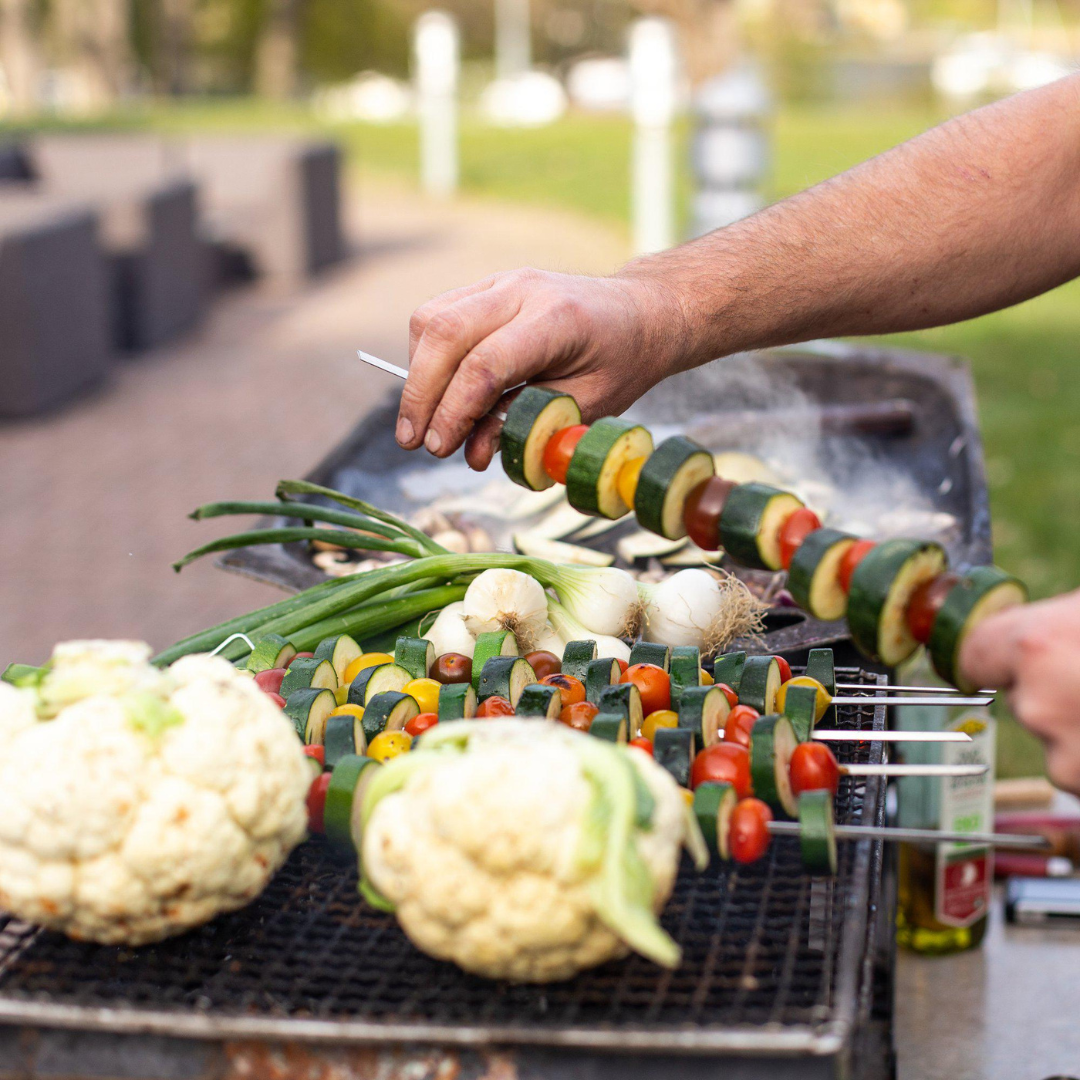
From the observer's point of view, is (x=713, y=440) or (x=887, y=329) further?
(x=713, y=440)

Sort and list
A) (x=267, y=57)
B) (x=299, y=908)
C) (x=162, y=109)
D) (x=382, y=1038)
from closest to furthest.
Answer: (x=382, y=1038), (x=299, y=908), (x=162, y=109), (x=267, y=57)

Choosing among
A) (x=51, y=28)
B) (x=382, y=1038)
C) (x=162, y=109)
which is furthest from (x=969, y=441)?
(x=51, y=28)

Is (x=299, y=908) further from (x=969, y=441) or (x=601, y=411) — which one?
(x=969, y=441)

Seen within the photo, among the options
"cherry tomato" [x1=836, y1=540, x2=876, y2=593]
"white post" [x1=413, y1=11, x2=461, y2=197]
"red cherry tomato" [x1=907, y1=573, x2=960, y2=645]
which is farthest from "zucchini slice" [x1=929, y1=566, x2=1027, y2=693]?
"white post" [x1=413, y1=11, x2=461, y2=197]

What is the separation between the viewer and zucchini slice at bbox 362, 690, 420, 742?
5.59 feet

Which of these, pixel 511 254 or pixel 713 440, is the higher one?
pixel 511 254

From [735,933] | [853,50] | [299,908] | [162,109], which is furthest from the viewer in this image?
[853,50]

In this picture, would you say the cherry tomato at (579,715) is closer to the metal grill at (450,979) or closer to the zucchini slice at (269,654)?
the metal grill at (450,979)

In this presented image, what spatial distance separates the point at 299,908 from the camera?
1.53 meters

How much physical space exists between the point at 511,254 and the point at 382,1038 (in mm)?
13317

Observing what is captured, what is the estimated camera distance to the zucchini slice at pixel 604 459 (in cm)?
178

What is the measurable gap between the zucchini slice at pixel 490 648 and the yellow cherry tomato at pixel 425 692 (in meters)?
0.06

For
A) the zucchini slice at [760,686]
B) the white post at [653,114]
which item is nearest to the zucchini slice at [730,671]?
the zucchini slice at [760,686]

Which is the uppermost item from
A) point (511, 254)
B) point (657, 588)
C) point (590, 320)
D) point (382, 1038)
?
point (511, 254)
